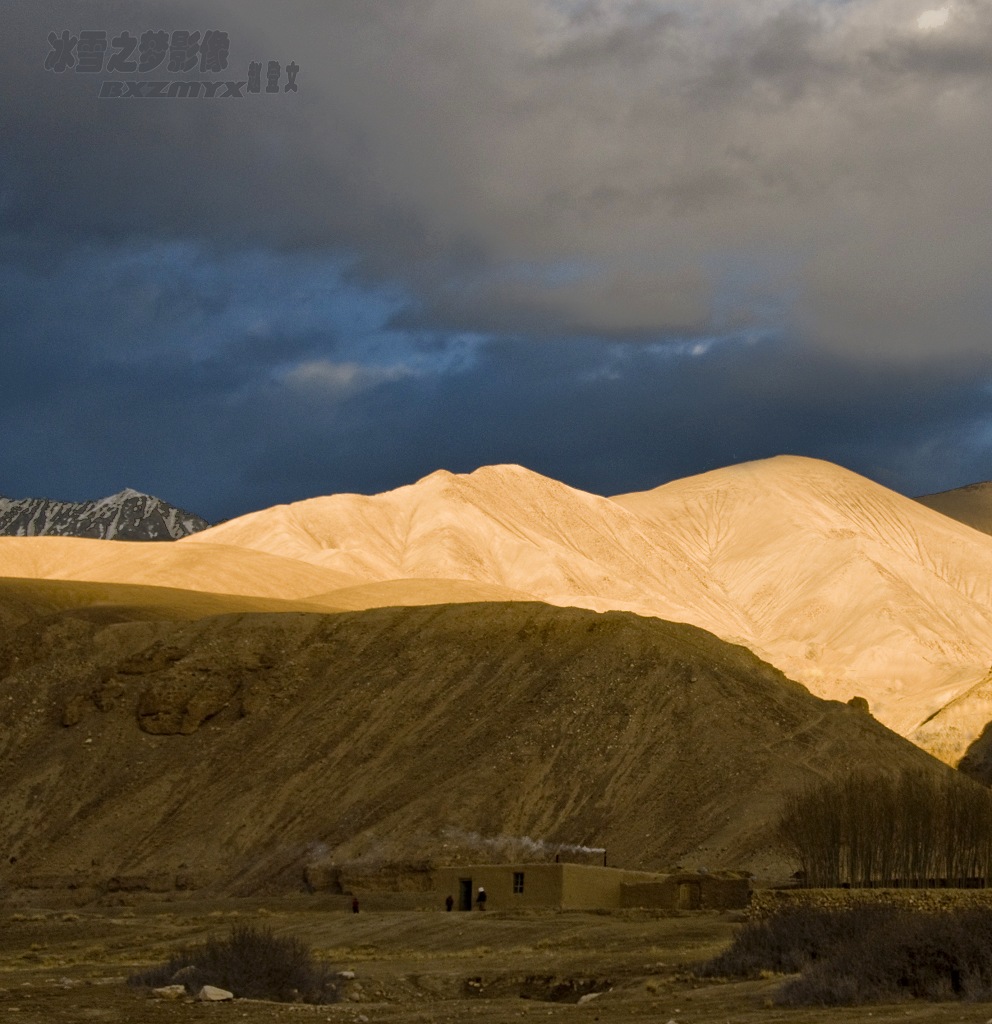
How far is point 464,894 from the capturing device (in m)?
51.5

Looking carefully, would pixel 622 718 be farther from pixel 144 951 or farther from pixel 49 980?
pixel 49 980

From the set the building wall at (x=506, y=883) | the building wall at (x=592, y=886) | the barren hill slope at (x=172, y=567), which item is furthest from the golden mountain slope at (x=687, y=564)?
the building wall at (x=592, y=886)

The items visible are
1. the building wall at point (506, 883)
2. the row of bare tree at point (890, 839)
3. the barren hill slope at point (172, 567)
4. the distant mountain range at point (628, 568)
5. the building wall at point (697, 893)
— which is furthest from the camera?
the distant mountain range at point (628, 568)

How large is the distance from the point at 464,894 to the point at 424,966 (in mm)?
15072

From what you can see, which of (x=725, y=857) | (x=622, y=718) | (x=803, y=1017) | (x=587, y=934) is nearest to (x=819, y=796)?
(x=725, y=857)

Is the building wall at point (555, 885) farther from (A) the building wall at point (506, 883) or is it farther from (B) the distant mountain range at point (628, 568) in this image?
(B) the distant mountain range at point (628, 568)

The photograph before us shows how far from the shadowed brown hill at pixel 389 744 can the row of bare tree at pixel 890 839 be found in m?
3.37

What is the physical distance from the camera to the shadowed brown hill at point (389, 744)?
60.7 meters

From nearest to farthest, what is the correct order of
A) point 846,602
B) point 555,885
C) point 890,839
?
point 555,885
point 890,839
point 846,602

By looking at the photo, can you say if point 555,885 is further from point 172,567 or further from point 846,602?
point 846,602

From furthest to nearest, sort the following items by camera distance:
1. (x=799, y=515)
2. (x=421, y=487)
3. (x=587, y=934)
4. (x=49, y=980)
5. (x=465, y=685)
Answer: (x=799, y=515) < (x=421, y=487) < (x=465, y=685) < (x=587, y=934) < (x=49, y=980)

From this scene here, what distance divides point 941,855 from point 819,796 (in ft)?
15.2

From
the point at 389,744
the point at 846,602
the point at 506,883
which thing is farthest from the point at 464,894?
the point at 846,602

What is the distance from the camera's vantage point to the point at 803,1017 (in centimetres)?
2356
